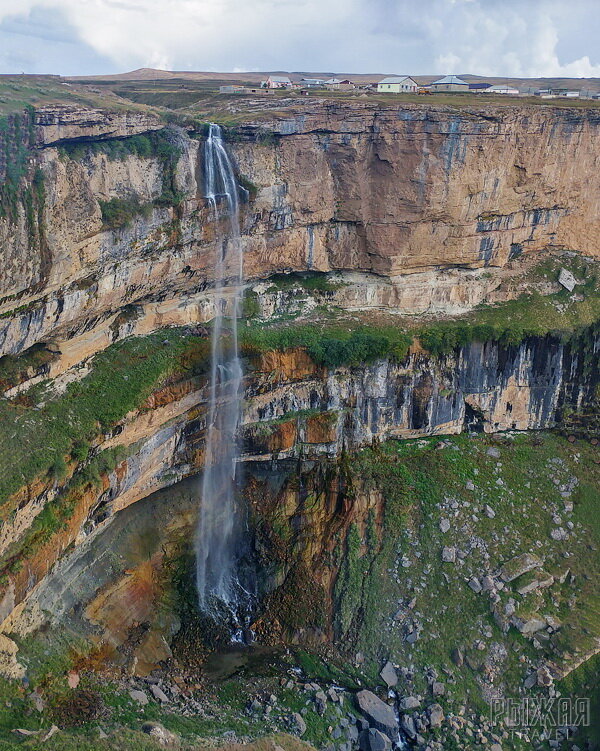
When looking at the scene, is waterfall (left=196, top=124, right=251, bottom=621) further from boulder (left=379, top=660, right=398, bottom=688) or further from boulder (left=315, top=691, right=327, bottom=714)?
boulder (left=379, top=660, right=398, bottom=688)

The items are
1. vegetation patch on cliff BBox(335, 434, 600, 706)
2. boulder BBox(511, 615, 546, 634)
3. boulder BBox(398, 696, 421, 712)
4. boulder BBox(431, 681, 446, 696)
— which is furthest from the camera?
boulder BBox(511, 615, 546, 634)

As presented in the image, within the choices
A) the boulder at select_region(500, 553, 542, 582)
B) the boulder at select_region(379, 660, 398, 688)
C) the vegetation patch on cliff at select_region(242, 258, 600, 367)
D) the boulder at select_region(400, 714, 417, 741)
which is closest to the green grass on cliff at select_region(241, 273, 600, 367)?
the vegetation patch on cliff at select_region(242, 258, 600, 367)

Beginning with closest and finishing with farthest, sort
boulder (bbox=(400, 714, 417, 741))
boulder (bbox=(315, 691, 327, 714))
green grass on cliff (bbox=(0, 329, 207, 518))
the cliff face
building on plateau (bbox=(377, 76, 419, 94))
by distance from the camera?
green grass on cliff (bbox=(0, 329, 207, 518))
boulder (bbox=(400, 714, 417, 741))
boulder (bbox=(315, 691, 327, 714))
the cliff face
building on plateau (bbox=(377, 76, 419, 94))

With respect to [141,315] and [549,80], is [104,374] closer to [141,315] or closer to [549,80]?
[141,315]

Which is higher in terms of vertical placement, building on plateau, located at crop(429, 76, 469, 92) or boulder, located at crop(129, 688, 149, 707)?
building on plateau, located at crop(429, 76, 469, 92)

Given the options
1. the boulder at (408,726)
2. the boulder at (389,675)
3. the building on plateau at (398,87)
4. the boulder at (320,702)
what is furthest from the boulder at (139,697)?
→ the building on plateau at (398,87)

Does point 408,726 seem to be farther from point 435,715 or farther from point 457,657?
point 457,657

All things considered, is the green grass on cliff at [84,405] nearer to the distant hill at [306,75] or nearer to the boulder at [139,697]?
the boulder at [139,697]
